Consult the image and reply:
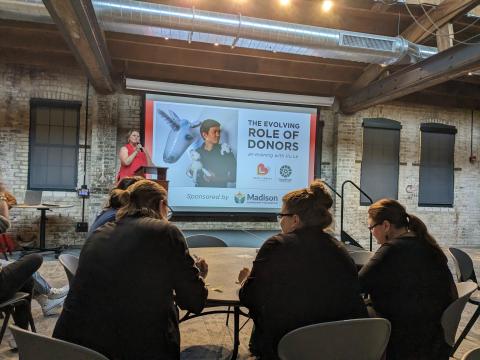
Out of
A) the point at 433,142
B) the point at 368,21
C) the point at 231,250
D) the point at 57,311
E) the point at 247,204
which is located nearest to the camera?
the point at 231,250

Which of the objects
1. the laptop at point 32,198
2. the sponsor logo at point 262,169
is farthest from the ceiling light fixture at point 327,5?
the laptop at point 32,198

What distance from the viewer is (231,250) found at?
309cm

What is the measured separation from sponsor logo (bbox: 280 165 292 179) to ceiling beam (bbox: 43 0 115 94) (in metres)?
3.49

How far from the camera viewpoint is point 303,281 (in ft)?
5.10

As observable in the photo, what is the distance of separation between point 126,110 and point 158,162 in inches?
43.1

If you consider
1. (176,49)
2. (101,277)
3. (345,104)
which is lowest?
(101,277)

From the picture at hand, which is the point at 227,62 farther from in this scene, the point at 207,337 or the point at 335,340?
the point at 335,340

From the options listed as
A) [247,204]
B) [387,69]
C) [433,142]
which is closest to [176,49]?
[247,204]

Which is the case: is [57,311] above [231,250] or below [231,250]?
below

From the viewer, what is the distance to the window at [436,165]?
7840 mm

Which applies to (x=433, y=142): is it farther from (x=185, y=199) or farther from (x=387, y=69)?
(x=185, y=199)

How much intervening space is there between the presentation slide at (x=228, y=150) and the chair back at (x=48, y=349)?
205 inches

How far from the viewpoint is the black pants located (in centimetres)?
221

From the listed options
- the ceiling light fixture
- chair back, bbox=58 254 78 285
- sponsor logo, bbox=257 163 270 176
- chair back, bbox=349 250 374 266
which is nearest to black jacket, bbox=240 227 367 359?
chair back, bbox=349 250 374 266
